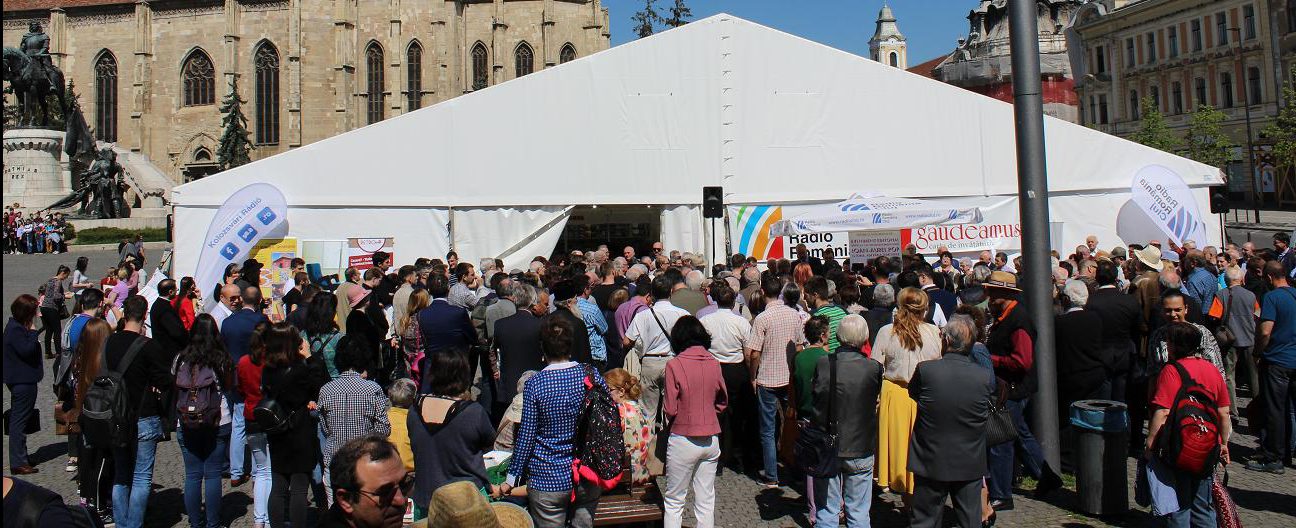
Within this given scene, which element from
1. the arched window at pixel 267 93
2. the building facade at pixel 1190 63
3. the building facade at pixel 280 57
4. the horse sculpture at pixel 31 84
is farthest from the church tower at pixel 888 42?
the horse sculpture at pixel 31 84

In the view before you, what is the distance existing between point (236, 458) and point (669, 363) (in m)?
4.09

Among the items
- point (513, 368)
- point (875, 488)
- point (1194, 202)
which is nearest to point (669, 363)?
point (513, 368)

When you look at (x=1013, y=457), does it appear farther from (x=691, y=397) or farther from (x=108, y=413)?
(x=108, y=413)

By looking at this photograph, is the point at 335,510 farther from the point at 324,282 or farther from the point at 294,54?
the point at 294,54

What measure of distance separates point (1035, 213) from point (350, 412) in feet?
17.6

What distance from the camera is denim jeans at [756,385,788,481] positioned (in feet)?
24.2

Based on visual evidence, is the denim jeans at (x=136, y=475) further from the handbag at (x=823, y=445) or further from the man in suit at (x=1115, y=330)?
the man in suit at (x=1115, y=330)

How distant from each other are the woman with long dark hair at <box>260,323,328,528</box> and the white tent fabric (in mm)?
10324

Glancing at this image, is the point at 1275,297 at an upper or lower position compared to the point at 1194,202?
lower

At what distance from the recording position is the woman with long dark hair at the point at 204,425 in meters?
6.08

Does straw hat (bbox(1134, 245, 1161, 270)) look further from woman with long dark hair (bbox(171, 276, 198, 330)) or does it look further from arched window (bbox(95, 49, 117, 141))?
arched window (bbox(95, 49, 117, 141))

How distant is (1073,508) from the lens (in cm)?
662

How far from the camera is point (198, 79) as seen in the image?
52.1m

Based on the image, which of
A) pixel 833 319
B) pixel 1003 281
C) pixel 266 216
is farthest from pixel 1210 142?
pixel 833 319
